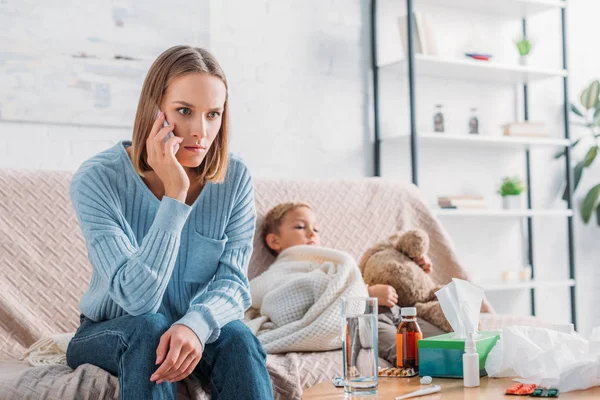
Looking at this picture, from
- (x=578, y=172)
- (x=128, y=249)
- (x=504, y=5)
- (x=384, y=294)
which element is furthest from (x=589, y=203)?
(x=128, y=249)

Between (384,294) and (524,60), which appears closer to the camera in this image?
(384,294)

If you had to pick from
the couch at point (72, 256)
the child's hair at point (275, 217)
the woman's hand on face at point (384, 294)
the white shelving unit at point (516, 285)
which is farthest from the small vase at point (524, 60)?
the woman's hand on face at point (384, 294)

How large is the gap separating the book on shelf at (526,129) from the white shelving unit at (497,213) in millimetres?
359

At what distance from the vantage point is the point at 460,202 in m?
3.22

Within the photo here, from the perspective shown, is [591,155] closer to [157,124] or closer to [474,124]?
[474,124]

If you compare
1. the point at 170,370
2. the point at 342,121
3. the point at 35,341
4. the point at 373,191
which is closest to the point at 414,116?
the point at 342,121

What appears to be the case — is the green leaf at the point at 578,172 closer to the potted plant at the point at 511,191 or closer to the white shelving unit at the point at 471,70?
the potted plant at the point at 511,191

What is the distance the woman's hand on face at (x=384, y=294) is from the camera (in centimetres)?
211

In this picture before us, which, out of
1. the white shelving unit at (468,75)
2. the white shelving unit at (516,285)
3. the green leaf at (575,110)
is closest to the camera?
the white shelving unit at (468,75)

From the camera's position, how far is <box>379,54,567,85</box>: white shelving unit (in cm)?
314

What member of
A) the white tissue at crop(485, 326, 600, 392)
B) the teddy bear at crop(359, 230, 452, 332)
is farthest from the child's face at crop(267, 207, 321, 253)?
the white tissue at crop(485, 326, 600, 392)

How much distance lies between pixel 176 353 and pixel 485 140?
7.50 ft

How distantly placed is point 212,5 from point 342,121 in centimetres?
74

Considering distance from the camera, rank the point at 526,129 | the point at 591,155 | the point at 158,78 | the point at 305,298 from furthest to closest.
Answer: the point at 591,155 → the point at 526,129 → the point at 305,298 → the point at 158,78
